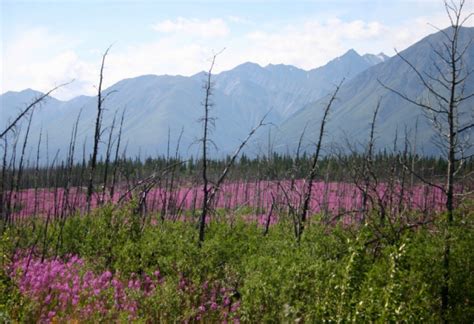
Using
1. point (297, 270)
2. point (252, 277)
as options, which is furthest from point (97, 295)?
point (297, 270)

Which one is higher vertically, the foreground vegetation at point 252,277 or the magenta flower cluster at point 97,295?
the foreground vegetation at point 252,277

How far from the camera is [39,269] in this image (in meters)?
11.9

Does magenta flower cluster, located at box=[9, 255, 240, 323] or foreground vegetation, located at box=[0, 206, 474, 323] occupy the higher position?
foreground vegetation, located at box=[0, 206, 474, 323]

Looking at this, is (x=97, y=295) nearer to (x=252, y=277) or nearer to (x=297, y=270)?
(x=252, y=277)

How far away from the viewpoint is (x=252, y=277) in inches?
363

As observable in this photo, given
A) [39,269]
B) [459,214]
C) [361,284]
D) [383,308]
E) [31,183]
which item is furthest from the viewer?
[31,183]

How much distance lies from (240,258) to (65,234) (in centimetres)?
802

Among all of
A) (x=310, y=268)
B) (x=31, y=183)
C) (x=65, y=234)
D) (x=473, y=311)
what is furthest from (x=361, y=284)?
(x=31, y=183)

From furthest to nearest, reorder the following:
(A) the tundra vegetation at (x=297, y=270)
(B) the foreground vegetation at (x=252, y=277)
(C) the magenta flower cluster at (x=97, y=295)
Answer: (C) the magenta flower cluster at (x=97, y=295)
(A) the tundra vegetation at (x=297, y=270)
(B) the foreground vegetation at (x=252, y=277)

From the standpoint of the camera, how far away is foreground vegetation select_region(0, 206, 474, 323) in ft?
22.3

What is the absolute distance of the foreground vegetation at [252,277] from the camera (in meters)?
6.81

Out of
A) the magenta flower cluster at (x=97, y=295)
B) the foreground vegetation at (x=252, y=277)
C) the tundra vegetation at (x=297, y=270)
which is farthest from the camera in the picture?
the magenta flower cluster at (x=97, y=295)

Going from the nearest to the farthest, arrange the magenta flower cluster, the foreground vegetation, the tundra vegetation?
the foreground vegetation
the tundra vegetation
the magenta flower cluster

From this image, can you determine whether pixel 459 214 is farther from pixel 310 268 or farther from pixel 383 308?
pixel 383 308
